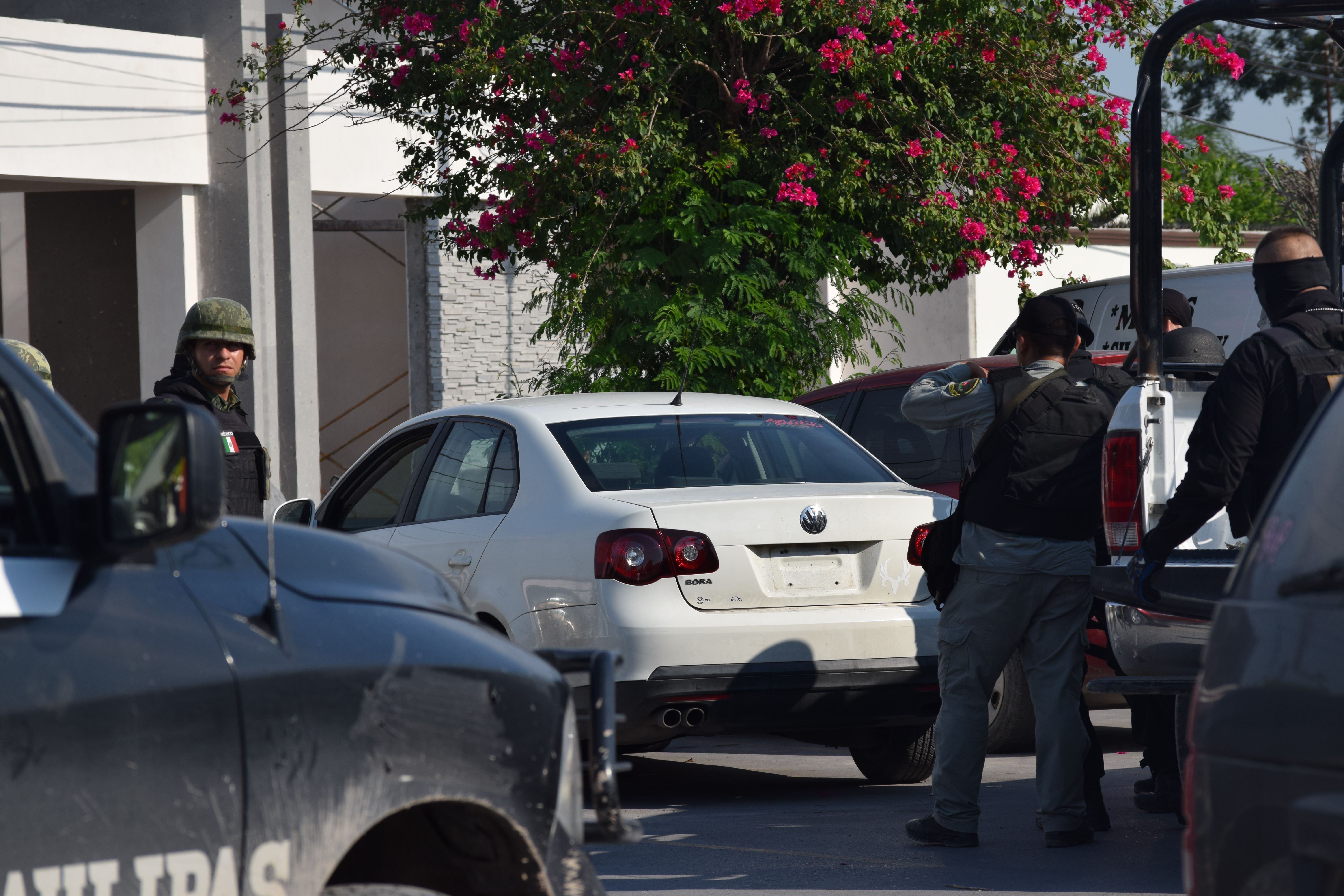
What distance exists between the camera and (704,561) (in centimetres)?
580

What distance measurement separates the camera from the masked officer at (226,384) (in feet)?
19.0

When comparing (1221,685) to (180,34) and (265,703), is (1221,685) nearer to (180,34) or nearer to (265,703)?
(265,703)

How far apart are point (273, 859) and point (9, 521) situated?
2.00 feet

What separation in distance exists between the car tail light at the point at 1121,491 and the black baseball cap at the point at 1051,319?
0.53 metres

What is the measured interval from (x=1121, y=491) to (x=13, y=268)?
1904 centimetres

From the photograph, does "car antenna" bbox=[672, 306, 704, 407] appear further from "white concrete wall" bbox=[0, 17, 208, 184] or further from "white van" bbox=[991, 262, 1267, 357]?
"white concrete wall" bbox=[0, 17, 208, 184]

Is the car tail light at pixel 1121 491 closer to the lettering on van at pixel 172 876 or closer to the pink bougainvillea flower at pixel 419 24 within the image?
the lettering on van at pixel 172 876

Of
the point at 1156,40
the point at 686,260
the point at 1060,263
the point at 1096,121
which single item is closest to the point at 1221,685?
the point at 1156,40

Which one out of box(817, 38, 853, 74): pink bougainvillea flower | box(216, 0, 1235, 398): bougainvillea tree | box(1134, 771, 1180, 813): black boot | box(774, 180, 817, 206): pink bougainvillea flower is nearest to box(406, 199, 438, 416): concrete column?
box(216, 0, 1235, 398): bougainvillea tree

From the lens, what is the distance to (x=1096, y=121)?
1020 cm

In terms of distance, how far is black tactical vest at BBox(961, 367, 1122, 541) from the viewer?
17.6 feet

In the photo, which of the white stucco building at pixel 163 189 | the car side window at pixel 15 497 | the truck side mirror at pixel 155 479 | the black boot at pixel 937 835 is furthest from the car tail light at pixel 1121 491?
the white stucco building at pixel 163 189

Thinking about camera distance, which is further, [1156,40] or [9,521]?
[1156,40]

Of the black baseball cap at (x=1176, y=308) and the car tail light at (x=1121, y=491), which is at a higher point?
the black baseball cap at (x=1176, y=308)
